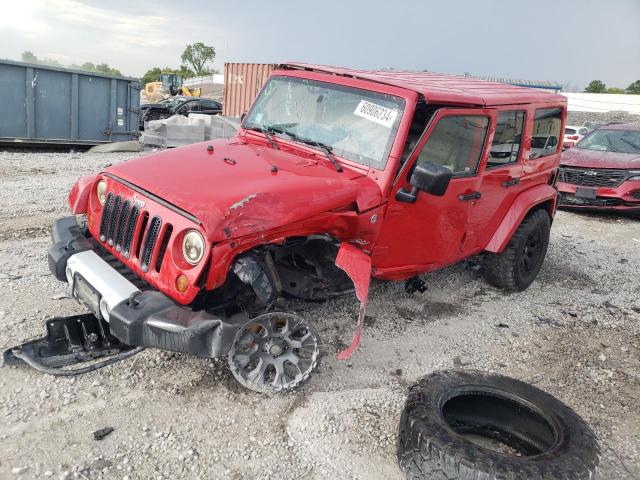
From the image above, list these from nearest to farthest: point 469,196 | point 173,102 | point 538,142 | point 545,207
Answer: point 469,196 → point 538,142 → point 545,207 → point 173,102

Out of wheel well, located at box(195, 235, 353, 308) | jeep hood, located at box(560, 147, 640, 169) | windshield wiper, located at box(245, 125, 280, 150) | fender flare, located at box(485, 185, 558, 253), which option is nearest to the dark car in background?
jeep hood, located at box(560, 147, 640, 169)

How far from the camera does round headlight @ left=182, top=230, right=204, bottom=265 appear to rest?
9.96 feet

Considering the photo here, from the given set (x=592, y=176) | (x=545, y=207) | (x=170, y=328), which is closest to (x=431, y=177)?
(x=170, y=328)

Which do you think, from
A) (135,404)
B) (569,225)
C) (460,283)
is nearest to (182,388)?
(135,404)

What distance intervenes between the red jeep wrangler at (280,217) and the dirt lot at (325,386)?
0.90 ft

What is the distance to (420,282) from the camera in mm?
4910

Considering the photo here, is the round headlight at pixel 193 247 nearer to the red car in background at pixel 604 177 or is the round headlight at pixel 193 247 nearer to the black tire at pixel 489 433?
the black tire at pixel 489 433

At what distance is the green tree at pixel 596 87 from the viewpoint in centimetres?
6437

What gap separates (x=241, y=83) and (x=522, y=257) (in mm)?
14260

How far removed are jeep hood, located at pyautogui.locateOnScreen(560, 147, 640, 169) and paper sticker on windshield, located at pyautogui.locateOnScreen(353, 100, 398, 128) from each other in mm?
7304

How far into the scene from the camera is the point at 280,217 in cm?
321

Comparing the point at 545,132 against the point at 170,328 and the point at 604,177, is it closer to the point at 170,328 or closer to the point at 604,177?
the point at 170,328

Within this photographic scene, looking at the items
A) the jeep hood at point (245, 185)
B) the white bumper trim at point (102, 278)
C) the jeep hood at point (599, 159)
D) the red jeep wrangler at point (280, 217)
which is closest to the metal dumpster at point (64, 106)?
the red jeep wrangler at point (280, 217)

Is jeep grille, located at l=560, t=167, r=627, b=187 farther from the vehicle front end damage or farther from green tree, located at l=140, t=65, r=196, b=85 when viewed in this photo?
green tree, located at l=140, t=65, r=196, b=85
